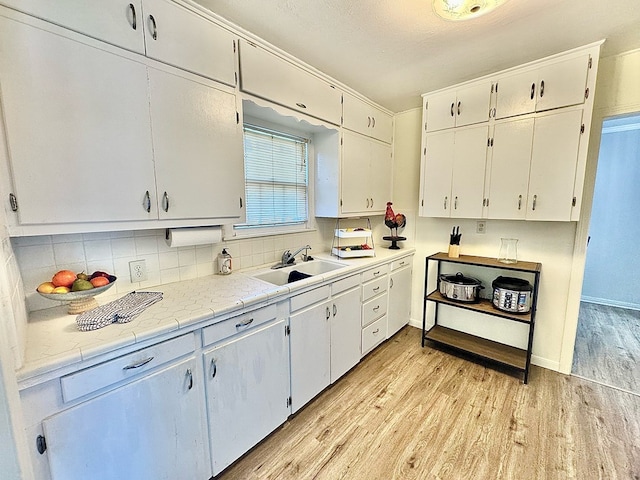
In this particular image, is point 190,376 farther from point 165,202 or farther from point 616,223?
point 616,223

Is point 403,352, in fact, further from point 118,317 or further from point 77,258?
point 77,258

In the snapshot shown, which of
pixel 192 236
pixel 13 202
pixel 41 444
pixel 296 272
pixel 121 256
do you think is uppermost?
pixel 13 202

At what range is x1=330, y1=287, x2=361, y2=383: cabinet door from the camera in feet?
6.72

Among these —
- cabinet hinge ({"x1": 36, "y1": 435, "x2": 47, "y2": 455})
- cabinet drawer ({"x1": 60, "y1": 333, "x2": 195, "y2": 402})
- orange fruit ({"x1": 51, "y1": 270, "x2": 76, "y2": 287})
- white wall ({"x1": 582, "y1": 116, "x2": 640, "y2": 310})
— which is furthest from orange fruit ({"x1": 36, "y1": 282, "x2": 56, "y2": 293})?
white wall ({"x1": 582, "y1": 116, "x2": 640, "y2": 310})

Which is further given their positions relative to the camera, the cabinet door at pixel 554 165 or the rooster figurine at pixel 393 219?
the rooster figurine at pixel 393 219

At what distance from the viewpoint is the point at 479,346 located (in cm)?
252

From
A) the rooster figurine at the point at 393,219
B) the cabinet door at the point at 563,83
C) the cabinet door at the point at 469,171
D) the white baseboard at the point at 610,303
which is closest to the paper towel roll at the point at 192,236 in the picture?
the rooster figurine at the point at 393,219

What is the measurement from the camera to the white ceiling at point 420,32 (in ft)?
4.71

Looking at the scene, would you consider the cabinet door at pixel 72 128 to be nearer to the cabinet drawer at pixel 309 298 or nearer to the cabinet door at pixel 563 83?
the cabinet drawer at pixel 309 298

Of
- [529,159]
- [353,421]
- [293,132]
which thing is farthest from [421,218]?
[353,421]

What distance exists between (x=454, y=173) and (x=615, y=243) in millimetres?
3081

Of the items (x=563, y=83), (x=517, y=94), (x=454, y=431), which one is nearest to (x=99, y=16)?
(x=517, y=94)

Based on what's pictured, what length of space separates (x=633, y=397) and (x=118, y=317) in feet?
11.3

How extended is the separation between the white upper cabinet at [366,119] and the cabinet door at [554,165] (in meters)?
1.34
